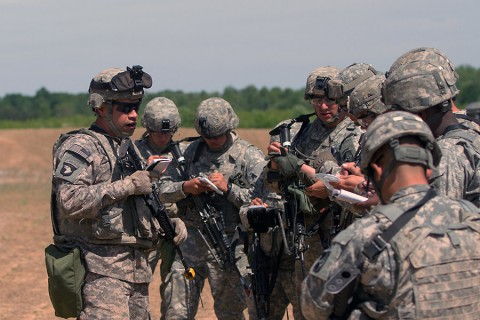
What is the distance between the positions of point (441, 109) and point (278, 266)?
8.83 feet

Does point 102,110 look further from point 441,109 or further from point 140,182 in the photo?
point 441,109

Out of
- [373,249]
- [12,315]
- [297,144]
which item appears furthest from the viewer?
[12,315]

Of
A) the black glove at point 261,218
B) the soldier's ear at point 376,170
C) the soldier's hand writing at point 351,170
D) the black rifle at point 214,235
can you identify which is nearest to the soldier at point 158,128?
the black rifle at point 214,235

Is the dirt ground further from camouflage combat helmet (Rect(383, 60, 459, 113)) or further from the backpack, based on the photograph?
the backpack

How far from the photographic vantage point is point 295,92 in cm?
8500

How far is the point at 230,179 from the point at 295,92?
76616 millimetres

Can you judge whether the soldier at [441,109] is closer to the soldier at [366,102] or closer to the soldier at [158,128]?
the soldier at [366,102]

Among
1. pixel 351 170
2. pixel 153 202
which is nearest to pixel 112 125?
pixel 153 202

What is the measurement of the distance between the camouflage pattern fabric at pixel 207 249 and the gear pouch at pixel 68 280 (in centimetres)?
192

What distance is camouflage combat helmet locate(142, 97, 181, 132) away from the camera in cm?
973

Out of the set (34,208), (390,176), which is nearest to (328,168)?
(390,176)

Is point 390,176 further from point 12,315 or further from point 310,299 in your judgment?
point 12,315

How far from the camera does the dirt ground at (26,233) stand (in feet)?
39.8

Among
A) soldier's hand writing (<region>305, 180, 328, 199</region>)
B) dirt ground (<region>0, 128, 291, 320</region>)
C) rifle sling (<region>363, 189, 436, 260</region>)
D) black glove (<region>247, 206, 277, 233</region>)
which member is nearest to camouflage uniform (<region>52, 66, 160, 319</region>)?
black glove (<region>247, 206, 277, 233</region>)
